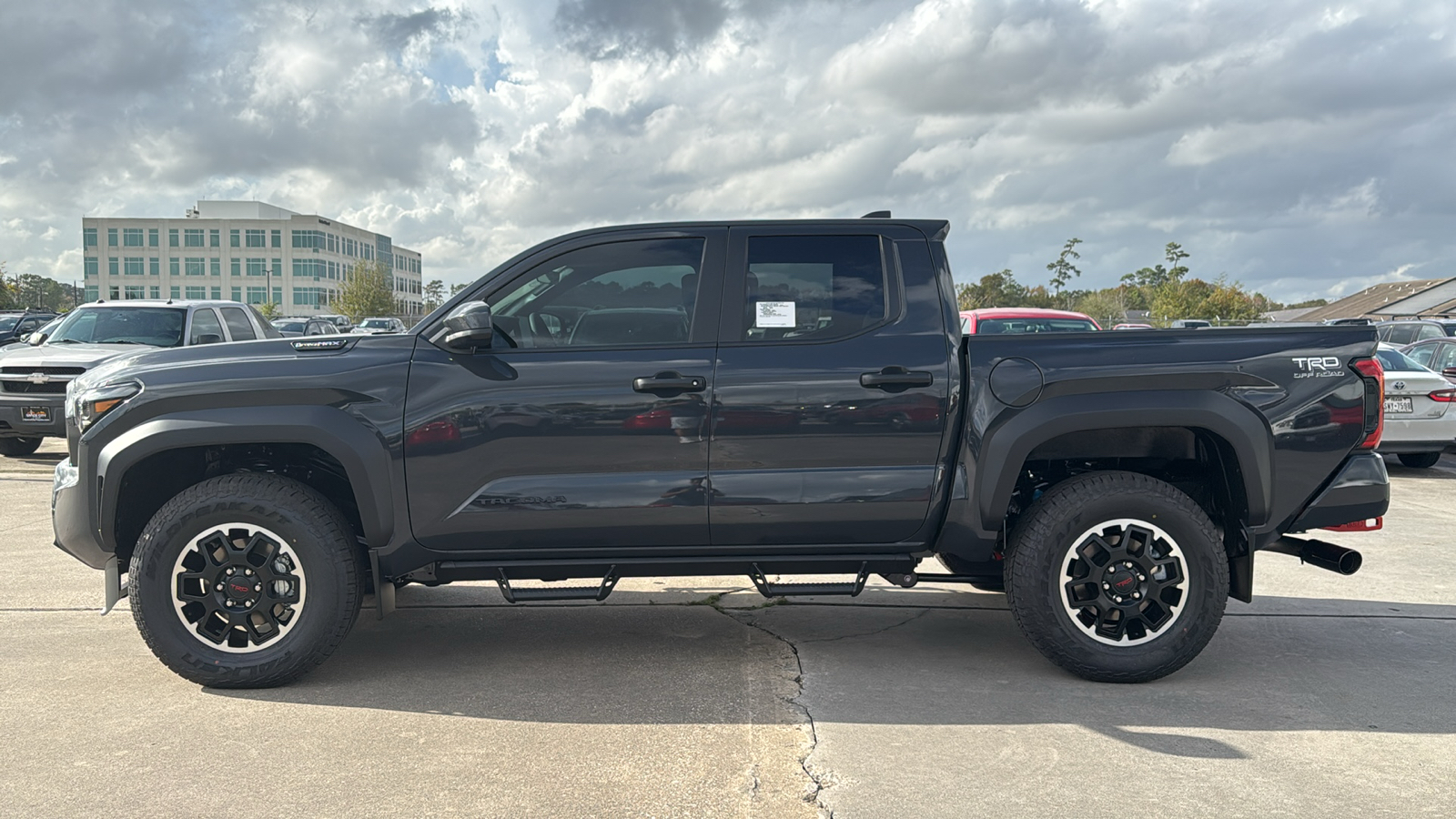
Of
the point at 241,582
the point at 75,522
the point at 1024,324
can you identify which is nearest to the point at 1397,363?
the point at 1024,324

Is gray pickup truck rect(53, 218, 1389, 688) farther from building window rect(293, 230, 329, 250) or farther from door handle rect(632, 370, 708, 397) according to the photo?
building window rect(293, 230, 329, 250)

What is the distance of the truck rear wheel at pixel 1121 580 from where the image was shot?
4.76m

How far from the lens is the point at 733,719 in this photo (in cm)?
436

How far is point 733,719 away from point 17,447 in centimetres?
1159

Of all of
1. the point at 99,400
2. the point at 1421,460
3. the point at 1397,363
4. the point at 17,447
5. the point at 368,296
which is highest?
the point at 368,296

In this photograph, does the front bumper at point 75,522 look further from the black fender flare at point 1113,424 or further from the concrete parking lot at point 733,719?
the black fender flare at point 1113,424

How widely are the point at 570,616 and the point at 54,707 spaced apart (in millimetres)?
2388

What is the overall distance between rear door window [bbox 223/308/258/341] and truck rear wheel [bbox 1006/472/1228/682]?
10676mm

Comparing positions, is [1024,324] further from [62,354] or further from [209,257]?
[209,257]

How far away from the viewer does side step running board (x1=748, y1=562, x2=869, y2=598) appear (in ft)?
15.7

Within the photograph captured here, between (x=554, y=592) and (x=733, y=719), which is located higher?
(x=554, y=592)

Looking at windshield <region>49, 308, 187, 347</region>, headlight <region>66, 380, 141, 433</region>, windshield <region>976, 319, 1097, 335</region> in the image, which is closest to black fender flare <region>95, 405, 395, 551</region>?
headlight <region>66, 380, 141, 433</region>

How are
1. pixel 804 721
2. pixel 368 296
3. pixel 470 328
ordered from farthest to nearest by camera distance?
pixel 368 296, pixel 470 328, pixel 804 721

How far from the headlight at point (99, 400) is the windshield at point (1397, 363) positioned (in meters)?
12.3
